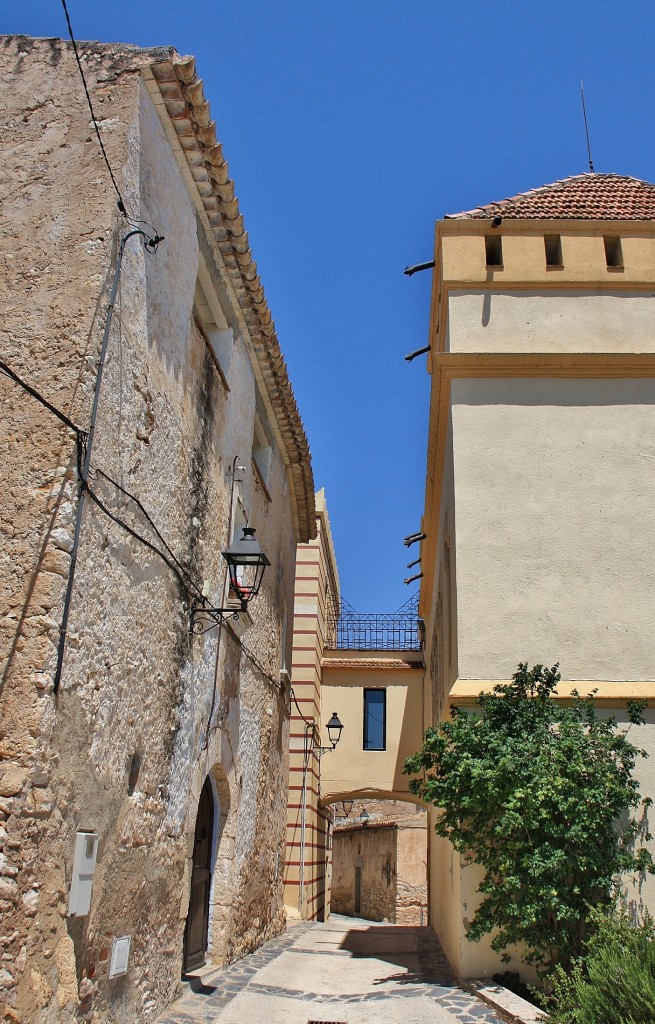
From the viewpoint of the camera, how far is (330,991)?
728cm

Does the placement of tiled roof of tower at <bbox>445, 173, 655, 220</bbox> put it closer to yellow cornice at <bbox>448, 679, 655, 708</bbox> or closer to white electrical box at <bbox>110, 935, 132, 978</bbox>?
yellow cornice at <bbox>448, 679, 655, 708</bbox>

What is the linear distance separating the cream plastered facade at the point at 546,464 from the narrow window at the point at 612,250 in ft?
0.27

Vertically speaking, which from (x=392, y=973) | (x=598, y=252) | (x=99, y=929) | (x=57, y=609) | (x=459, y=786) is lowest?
(x=392, y=973)

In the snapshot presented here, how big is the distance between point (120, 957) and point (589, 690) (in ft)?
14.7

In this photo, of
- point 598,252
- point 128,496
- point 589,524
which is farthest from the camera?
point 598,252

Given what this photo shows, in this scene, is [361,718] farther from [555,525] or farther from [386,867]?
[555,525]

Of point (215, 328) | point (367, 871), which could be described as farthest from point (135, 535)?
point (367, 871)

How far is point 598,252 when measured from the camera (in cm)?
950

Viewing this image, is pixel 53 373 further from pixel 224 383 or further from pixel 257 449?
pixel 257 449

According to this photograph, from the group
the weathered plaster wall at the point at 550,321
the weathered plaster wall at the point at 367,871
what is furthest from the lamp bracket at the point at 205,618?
the weathered plaster wall at the point at 367,871

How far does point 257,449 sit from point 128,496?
5.11m

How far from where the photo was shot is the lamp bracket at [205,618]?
6.86m

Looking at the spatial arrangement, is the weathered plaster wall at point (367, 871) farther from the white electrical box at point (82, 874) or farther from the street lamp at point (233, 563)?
the white electrical box at point (82, 874)

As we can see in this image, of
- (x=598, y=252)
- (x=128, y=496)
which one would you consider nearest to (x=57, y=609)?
(x=128, y=496)
